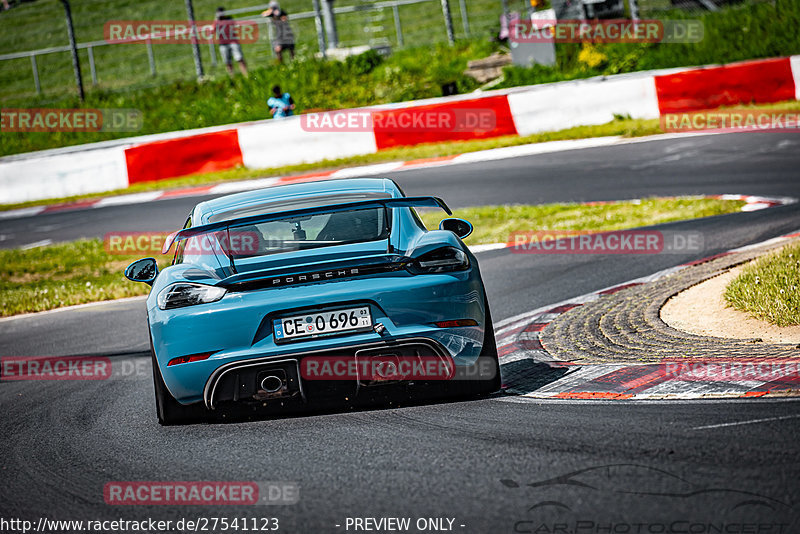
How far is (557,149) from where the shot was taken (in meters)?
17.8

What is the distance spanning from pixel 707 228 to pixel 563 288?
2736mm

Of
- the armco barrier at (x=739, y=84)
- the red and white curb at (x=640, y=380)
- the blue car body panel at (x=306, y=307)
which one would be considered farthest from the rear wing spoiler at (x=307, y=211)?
the armco barrier at (x=739, y=84)

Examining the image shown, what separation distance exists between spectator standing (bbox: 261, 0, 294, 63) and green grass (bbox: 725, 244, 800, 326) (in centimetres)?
1851

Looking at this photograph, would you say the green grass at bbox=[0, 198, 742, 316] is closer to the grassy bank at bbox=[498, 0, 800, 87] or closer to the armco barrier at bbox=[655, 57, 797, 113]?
the armco barrier at bbox=[655, 57, 797, 113]

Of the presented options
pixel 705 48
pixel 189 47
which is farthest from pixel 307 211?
pixel 189 47

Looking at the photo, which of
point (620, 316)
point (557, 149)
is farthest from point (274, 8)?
point (620, 316)

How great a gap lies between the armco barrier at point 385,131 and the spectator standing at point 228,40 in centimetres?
434

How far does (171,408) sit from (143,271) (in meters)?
1.07

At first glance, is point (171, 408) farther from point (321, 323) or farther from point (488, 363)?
point (488, 363)

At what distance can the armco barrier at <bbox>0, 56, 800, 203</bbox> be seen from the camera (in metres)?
18.0

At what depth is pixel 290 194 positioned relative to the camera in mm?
6137

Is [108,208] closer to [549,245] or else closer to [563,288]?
[549,245]

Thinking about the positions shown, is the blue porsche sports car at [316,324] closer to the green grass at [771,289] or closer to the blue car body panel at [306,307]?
the blue car body panel at [306,307]

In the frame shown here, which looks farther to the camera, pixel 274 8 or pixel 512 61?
pixel 274 8
